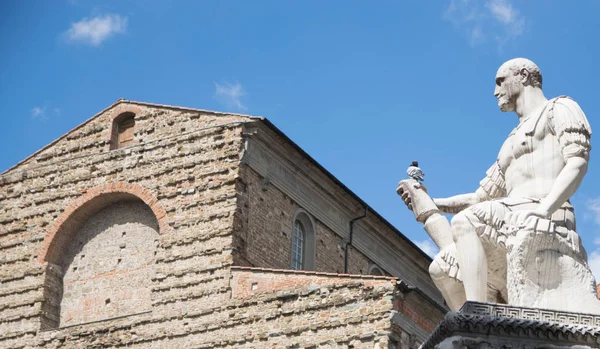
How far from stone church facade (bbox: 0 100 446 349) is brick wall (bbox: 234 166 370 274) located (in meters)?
0.04

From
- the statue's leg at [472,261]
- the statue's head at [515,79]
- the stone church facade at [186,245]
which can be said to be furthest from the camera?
the stone church facade at [186,245]

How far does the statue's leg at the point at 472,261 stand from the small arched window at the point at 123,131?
19246mm

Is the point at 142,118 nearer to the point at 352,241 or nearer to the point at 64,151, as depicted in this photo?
the point at 64,151

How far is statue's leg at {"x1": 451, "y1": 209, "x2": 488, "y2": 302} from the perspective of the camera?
8930 mm

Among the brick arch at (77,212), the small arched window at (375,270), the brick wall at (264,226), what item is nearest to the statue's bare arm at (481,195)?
the brick wall at (264,226)

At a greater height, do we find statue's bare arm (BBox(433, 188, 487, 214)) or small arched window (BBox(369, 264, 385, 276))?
small arched window (BBox(369, 264, 385, 276))

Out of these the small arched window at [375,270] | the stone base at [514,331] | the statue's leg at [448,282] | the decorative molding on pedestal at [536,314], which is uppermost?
the small arched window at [375,270]

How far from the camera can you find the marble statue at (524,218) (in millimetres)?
8664

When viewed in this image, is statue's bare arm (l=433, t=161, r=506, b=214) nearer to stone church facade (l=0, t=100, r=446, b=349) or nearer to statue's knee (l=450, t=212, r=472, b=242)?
statue's knee (l=450, t=212, r=472, b=242)

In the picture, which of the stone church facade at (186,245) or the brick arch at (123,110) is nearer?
the stone church facade at (186,245)

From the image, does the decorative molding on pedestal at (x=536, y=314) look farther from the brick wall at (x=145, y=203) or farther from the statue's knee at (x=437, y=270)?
the brick wall at (x=145, y=203)

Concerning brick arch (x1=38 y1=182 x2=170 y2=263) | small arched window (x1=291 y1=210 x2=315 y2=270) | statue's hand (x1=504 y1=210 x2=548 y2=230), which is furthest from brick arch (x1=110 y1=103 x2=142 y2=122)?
statue's hand (x1=504 y1=210 x2=548 y2=230)

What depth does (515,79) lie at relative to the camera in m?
9.46

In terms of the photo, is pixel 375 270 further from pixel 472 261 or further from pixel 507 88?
pixel 472 261
